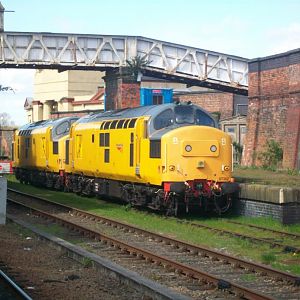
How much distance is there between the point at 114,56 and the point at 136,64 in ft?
6.21

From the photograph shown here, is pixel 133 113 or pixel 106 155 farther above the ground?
pixel 133 113

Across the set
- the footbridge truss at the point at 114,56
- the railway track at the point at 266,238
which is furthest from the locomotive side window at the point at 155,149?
the footbridge truss at the point at 114,56

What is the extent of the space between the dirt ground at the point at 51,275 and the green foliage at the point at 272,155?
1929 centimetres

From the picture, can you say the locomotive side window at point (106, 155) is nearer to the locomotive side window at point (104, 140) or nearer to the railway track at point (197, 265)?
the locomotive side window at point (104, 140)

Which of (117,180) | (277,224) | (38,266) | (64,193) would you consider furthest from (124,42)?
(38,266)

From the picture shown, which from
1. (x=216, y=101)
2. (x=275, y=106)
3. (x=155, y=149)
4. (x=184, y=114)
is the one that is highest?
(x=216, y=101)

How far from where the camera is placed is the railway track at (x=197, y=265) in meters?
9.41

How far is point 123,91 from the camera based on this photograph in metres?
38.5

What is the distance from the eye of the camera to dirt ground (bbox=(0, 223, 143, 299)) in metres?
9.21

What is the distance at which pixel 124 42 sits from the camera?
4022 cm

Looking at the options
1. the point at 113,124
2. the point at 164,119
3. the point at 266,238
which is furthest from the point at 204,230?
the point at 113,124

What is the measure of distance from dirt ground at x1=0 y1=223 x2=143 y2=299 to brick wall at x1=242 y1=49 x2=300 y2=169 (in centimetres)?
1840

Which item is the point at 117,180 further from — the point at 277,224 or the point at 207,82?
the point at 207,82

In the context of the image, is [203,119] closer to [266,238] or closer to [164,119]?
[164,119]
